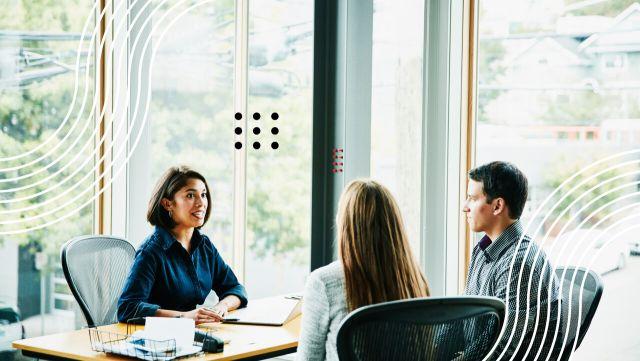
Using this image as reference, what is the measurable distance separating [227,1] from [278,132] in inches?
32.7

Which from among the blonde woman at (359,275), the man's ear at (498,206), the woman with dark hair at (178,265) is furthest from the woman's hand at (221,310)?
the man's ear at (498,206)

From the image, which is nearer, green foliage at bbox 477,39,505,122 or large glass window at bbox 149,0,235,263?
green foliage at bbox 477,39,505,122

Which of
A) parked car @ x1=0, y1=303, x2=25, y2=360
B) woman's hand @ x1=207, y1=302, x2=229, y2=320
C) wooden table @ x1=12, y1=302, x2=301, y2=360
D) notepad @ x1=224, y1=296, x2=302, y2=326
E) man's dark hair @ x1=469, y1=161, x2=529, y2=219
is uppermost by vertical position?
man's dark hair @ x1=469, y1=161, x2=529, y2=219

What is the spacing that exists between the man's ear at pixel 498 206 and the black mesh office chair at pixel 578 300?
1.05 ft

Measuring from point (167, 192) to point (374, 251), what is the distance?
1.32m

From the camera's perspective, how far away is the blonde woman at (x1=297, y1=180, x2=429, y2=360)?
7.28 feet

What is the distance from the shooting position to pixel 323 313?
2227 millimetres

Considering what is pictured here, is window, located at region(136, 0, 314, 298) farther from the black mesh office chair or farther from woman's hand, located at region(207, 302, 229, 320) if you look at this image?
the black mesh office chair

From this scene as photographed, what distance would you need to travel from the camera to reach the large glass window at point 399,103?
173 inches

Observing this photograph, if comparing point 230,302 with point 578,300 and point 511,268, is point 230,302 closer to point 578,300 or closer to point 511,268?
point 511,268

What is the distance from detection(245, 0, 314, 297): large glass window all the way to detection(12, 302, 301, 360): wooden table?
179 cm

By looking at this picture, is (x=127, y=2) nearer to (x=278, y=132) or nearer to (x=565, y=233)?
(x=278, y=132)

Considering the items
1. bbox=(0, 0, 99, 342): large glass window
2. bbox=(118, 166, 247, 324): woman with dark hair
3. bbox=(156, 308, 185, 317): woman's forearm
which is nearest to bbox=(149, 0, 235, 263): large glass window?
bbox=(0, 0, 99, 342): large glass window

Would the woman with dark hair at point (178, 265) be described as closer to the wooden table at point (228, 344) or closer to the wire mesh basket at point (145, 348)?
the wooden table at point (228, 344)
